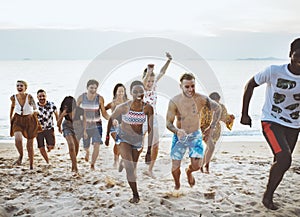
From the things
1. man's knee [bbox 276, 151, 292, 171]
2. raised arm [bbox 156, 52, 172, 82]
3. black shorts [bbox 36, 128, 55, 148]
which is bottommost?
black shorts [bbox 36, 128, 55, 148]

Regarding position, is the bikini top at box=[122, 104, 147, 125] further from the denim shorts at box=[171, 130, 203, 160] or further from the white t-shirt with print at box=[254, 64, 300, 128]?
the white t-shirt with print at box=[254, 64, 300, 128]

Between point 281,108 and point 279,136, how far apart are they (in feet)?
1.03

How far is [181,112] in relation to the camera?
17.1 ft

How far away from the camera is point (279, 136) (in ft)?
14.8

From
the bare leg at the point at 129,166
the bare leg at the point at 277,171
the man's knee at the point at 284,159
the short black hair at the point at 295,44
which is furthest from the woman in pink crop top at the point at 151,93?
the short black hair at the point at 295,44

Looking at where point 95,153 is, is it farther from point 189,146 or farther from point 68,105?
point 189,146

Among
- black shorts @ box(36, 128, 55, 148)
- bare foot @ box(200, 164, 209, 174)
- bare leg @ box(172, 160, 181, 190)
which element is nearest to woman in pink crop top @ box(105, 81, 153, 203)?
bare leg @ box(172, 160, 181, 190)

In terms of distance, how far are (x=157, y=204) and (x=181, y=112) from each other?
1.19 metres

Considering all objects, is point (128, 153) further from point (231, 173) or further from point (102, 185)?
point (231, 173)

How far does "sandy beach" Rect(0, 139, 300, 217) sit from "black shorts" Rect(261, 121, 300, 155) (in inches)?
29.9

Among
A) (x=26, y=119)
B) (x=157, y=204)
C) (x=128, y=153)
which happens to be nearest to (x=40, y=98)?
(x=26, y=119)

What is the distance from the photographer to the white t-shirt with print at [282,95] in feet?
14.5

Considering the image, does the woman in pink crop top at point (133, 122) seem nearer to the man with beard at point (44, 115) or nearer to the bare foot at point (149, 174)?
the bare foot at point (149, 174)

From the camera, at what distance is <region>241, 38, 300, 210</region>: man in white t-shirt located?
4.42 m
